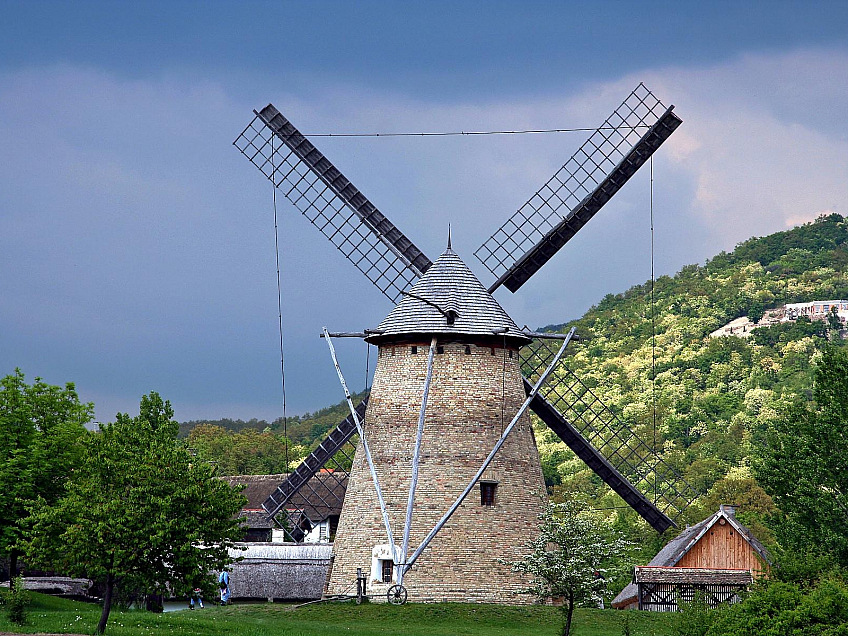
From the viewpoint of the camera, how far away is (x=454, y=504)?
39.5m

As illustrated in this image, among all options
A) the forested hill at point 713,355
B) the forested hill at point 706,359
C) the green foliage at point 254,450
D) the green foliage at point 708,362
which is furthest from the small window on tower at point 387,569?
the green foliage at point 254,450

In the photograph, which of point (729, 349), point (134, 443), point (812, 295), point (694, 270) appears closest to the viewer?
point (134, 443)

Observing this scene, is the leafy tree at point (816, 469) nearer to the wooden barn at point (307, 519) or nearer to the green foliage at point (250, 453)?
the wooden barn at point (307, 519)

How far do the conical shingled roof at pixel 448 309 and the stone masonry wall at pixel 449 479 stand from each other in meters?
0.60

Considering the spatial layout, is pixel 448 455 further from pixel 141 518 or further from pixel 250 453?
pixel 250 453

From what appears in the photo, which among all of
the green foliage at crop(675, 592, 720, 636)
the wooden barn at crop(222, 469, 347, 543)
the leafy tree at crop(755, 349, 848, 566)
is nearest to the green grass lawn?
the green foliage at crop(675, 592, 720, 636)

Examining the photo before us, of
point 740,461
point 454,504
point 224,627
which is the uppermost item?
point 740,461

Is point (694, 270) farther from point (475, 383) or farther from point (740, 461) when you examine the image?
point (475, 383)

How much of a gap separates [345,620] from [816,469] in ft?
48.2

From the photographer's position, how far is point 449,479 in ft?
131

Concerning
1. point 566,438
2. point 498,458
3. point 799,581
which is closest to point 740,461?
point 566,438

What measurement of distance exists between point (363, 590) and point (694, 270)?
113190 mm

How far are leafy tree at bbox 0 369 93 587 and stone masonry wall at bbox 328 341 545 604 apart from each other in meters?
9.21

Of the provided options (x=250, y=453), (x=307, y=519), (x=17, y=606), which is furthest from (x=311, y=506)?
(x=250, y=453)
